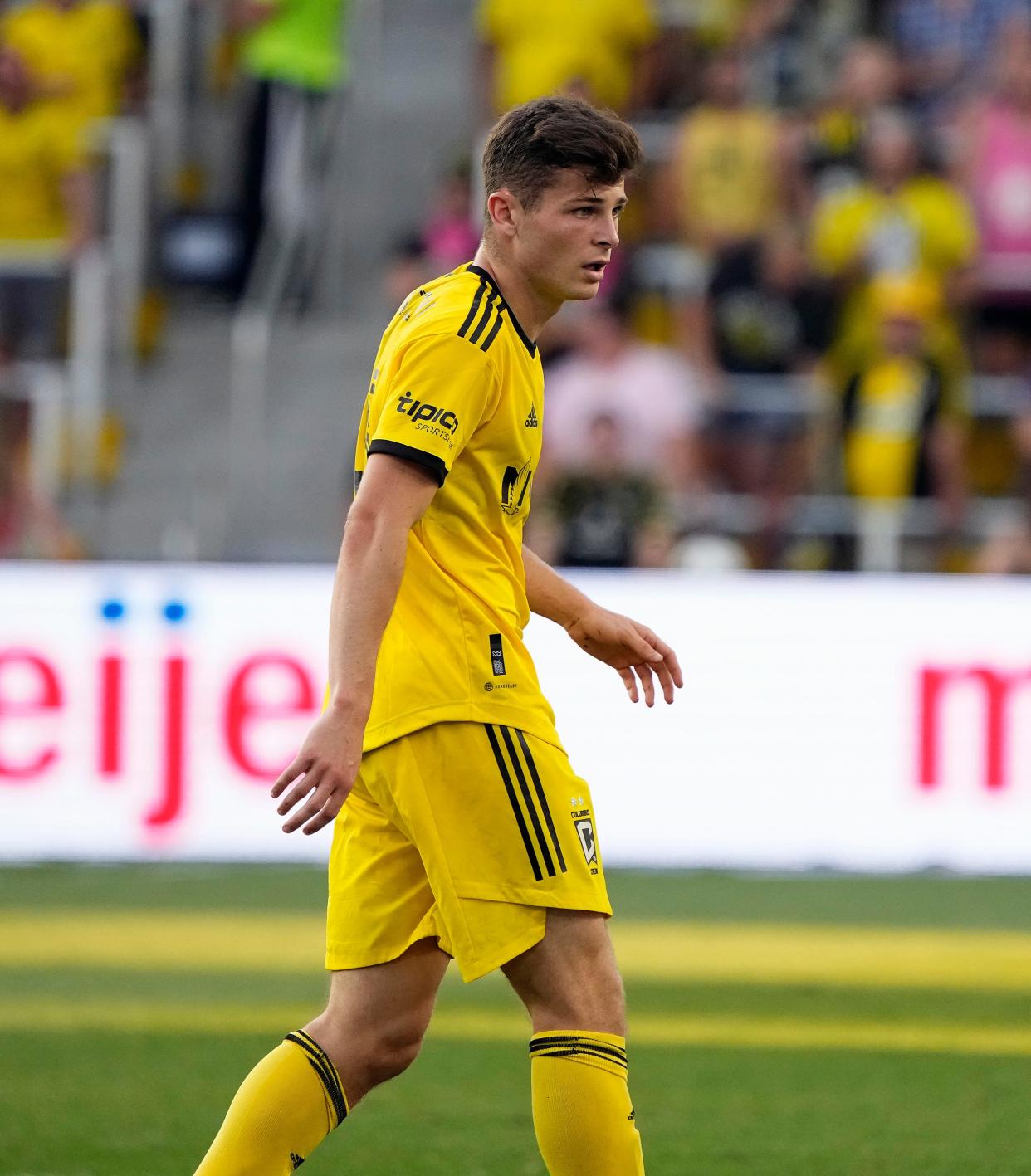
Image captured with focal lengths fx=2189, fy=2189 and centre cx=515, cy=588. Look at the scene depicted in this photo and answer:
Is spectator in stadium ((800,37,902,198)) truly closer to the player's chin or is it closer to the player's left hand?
the player's left hand

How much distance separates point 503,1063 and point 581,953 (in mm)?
2607

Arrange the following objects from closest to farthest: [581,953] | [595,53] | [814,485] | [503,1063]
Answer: [581,953] < [503,1063] < [814,485] < [595,53]

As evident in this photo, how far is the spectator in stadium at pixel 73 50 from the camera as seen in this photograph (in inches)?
516

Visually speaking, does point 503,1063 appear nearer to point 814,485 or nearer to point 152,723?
point 152,723


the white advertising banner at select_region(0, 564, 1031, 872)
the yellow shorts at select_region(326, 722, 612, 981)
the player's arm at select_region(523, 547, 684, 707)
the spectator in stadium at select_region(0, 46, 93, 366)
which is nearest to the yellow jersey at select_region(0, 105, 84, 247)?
the spectator in stadium at select_region(0, 46, 93, 366)

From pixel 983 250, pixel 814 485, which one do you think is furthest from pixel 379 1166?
pixel 983 250

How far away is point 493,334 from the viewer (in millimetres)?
3459

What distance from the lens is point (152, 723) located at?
9.19 meters

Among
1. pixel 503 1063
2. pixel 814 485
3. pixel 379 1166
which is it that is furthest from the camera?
pixel 814 485

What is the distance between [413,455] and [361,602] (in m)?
0.24

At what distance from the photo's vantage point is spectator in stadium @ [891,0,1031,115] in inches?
501

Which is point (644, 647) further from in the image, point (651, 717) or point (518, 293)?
point (651, 717)

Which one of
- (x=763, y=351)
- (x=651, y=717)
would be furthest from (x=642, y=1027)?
(x=763, y=351)

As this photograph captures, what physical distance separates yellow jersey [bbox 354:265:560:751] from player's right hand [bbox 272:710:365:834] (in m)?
0.23
